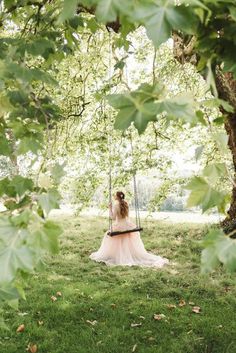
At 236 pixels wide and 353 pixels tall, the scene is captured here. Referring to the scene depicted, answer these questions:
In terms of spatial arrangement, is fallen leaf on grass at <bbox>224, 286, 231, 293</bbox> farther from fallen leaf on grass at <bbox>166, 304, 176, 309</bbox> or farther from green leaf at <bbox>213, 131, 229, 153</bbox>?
green leaf at <bbox>213, 131, 229, 153</bbox>

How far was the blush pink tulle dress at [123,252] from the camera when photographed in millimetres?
9297

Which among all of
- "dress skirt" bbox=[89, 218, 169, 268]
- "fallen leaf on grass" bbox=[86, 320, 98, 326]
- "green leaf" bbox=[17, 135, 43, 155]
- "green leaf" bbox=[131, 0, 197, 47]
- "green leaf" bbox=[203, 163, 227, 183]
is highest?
"green leaf" bbox=[131, 0, 197, 47]

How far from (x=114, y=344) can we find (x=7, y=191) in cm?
336

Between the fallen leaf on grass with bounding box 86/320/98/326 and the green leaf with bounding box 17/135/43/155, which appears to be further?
the fallen leaf on grass with bounding box 86/320/98/326

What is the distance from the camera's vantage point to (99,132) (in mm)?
8383

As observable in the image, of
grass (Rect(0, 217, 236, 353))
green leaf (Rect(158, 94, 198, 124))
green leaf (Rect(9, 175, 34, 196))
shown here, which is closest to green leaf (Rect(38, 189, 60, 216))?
green leaf (Rect(9, 175, 34, 196))

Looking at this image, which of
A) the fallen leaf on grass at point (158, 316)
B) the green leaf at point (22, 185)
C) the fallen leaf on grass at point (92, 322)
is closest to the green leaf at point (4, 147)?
the green leaf at point (22, 185)

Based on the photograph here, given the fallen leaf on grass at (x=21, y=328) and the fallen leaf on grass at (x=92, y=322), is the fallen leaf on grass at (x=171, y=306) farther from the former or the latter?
the fallen leaf on grass at (x=21, y=328)

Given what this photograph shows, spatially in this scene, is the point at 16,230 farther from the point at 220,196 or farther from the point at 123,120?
the point at 220,196

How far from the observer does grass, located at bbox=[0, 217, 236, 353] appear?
5047 mm

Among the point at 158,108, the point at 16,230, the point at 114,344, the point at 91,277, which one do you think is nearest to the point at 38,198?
the point at 16,230

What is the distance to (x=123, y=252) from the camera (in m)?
9.66

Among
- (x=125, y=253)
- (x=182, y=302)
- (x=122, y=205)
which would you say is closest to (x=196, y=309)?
(x=182, y=302)

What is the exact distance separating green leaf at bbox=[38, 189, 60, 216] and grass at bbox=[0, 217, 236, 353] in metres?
2.45
